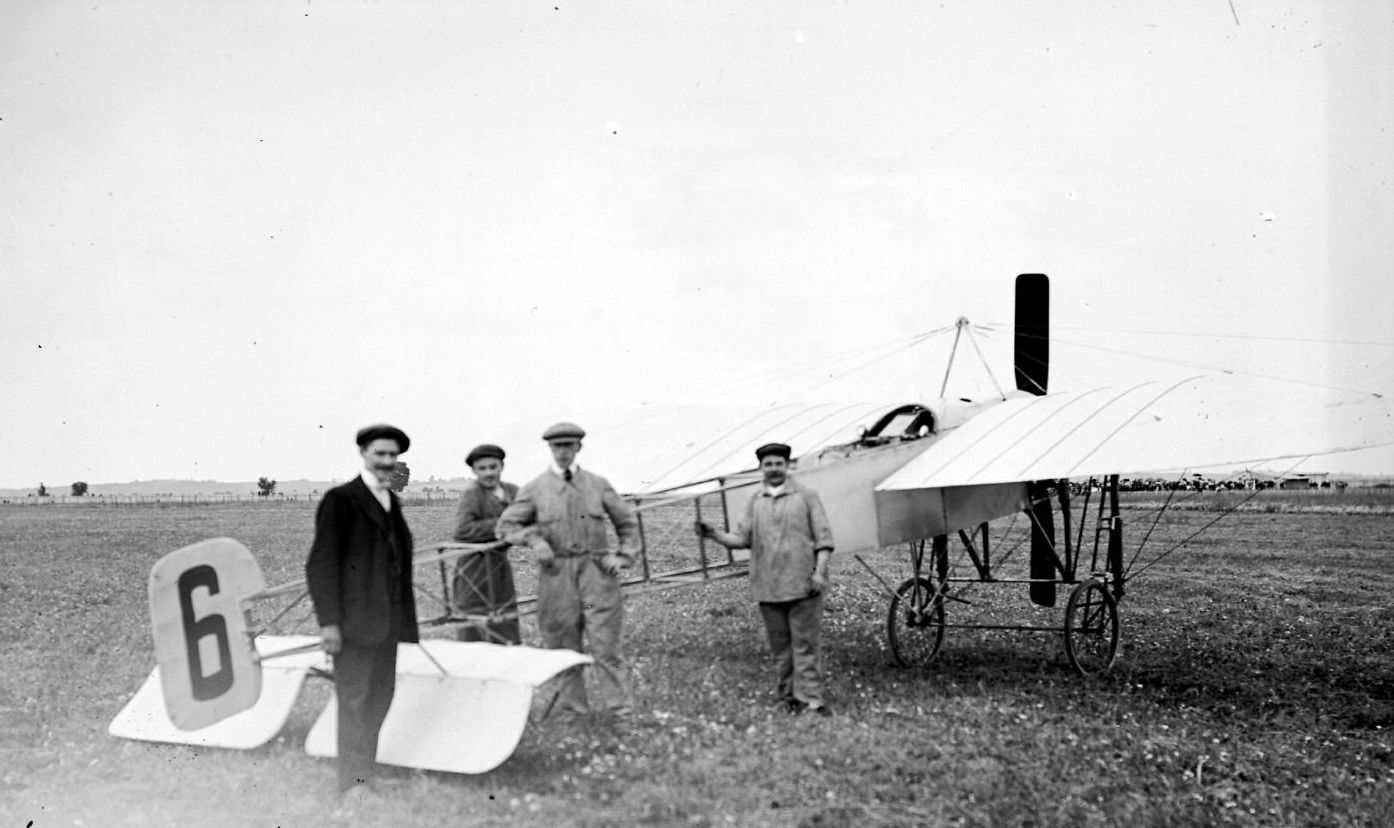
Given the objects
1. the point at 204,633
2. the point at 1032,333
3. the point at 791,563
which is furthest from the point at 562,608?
the point at 1032,333

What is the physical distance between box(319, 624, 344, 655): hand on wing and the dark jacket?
0.09 feet

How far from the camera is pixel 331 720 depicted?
251 inches

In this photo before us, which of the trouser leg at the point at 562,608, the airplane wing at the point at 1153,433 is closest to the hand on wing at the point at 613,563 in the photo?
the trouser leg at the point at 562,608

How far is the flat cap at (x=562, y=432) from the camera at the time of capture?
7078mm

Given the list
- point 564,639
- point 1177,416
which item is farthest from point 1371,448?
point 564,639

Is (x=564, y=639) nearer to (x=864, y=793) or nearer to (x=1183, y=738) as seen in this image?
(x=864, y=793)

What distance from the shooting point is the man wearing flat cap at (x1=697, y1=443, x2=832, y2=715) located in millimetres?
7430

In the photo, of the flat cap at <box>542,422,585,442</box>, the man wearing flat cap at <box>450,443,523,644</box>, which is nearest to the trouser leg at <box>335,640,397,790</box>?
the flat cap at <box>542,422,585,442</box>

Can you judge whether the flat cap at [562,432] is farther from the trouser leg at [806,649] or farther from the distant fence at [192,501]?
the distant fence at [192,501]

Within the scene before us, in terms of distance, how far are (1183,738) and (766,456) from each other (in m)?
3.49

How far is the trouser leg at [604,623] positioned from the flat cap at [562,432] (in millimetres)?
838

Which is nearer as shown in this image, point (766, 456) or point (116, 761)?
point (116, 761)

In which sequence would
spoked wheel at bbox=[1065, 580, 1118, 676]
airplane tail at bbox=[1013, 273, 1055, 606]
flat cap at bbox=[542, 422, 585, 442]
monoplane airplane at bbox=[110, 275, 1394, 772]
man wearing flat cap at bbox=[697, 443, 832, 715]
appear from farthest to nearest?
airplane tail at bbox=[1013, 273, 1055, 606], spoked wheel at bbox=[1065, 580, 1118, 676], man wearing flat cap at bbox=[697, 443, 832, 715], flat cap at bbox=[542, 422, 585, 442], monoplane airplane at bbox=[110, 275, 1394, 772]

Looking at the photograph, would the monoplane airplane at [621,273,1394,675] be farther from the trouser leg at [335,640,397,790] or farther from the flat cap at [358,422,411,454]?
the trouser leg at [335,640,397,790]
